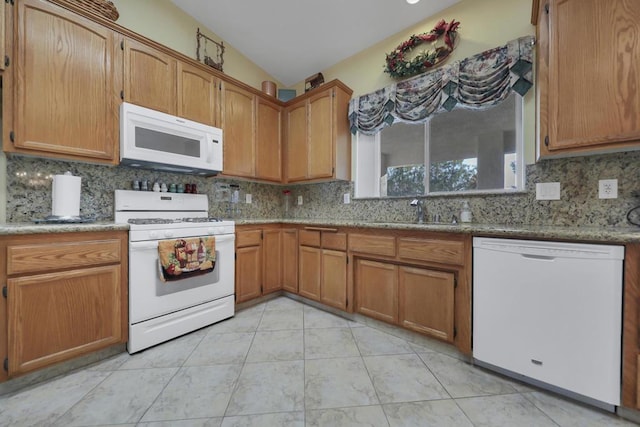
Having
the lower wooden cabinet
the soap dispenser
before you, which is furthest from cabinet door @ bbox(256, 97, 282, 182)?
the soap dispenser

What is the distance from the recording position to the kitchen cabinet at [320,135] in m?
2.71

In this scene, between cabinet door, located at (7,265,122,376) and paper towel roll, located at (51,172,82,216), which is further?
paper towel roll, located at (51,172,82,216)

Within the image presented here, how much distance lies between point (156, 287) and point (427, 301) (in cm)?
203

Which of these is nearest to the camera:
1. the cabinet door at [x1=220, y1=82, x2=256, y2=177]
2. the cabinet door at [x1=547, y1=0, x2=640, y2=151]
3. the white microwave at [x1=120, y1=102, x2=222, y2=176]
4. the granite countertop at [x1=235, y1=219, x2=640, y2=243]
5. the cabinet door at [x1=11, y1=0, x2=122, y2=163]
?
the granite countertop at [x1=235, y1=219, x2=640, y2=243]

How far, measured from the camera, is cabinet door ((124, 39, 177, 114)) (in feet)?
6.34

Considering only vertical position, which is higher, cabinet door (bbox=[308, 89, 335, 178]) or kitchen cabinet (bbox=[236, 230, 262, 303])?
cabinet door (bbox=[308, 89, 335, 178])

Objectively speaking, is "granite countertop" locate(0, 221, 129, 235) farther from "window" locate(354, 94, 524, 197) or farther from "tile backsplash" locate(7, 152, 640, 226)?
"window" locate(354, 94, 524, 197)

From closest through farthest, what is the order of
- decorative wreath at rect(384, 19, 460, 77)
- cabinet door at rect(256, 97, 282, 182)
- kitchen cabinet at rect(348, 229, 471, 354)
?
kitchen cabinet at rect(348, 229, 471, 354) → decorative wreath at rect(384, 19, 460, 77) → cabinet door at rect(256, 97, 282, 182)

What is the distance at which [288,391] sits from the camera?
1356mm

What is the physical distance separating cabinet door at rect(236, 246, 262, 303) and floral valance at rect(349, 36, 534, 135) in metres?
1.83

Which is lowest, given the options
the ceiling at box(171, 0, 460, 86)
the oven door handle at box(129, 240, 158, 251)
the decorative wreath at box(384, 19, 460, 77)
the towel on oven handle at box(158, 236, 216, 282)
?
the towel on oven handle at box(158, 236, 216, 282)

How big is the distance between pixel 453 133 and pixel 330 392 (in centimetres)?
236

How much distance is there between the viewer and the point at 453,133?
232 cm

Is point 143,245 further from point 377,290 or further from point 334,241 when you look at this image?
point 377,290
